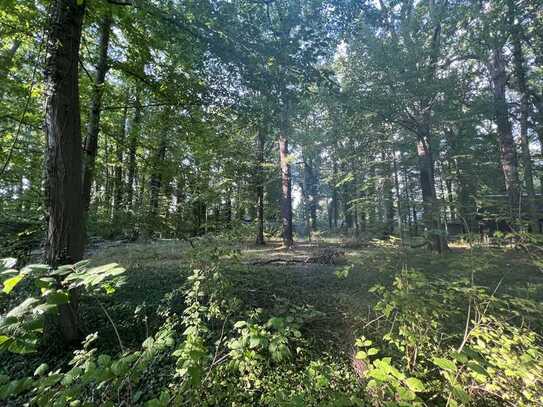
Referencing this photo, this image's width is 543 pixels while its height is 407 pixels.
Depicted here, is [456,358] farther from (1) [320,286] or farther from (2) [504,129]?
(2) [504,129]

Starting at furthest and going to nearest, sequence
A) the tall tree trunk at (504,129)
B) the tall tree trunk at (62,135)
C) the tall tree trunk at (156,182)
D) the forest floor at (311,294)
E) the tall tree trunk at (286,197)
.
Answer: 1. the tall tree trunk at (286,197)
2. the tall tree trunk at (504,129)
3. the tall tree trunk at (156,182)
4. the forest floor at (311,294)
5. the tall tree trunk at (62,135)

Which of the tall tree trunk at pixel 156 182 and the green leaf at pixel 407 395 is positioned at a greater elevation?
the tall tree trunk at pixel 156 182

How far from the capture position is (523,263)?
576 centimetres

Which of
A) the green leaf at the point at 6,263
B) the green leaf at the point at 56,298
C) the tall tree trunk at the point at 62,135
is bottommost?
the green leaf at the point at 56,298

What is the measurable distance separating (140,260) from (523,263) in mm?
9472

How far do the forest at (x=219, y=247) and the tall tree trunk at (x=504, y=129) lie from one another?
96 mm

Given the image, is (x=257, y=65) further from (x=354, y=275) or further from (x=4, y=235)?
(x=354, y=275)

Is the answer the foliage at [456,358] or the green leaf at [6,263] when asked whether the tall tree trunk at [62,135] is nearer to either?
the green leaf at [6,263]

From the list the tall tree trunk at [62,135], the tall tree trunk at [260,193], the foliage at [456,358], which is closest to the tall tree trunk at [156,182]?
the tall tree trunk at [62,135]

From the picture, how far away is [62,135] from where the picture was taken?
2500 millimetres

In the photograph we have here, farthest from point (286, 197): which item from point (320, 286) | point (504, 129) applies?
point (504, 129)

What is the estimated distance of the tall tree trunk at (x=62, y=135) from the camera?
2439 mm

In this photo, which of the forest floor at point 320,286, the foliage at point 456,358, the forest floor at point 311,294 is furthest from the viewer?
the forest floor at point 320,286

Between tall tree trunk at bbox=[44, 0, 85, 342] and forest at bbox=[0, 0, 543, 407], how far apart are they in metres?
0.02
